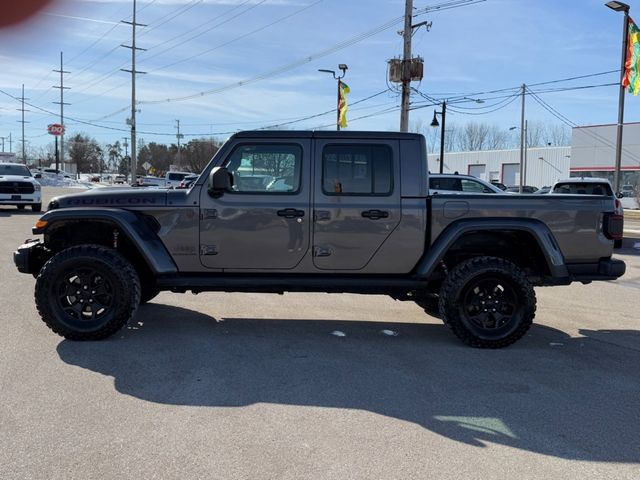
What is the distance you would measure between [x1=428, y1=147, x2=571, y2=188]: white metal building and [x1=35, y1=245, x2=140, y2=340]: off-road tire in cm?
5709

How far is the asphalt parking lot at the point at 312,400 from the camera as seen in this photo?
335 centimetres

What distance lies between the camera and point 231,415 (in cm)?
397

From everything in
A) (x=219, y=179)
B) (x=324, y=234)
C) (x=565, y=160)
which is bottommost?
(x=324, y=234)

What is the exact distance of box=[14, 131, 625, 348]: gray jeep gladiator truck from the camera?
5.62m

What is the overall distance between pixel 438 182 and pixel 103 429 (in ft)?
41.8

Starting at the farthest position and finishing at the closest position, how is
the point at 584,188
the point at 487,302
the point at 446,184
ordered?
the point at 446,184, the point at 584,188, the point at 487,302

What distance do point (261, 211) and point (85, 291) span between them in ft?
6.15

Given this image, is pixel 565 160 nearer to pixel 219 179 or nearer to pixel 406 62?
pixel 406 62

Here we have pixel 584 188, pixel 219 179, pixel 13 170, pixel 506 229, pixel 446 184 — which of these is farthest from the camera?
pixel 13 170

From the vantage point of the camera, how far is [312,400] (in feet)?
14.0

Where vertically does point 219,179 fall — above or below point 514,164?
below

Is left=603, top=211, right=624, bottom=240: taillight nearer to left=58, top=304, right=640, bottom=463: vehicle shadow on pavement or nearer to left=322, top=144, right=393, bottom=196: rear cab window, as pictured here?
left=58, top=304, right=640, bottom=463: vehicle shadow on pavement

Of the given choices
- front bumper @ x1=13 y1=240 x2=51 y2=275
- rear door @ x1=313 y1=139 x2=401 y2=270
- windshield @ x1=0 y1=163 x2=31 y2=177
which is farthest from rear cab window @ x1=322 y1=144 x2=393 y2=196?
windshield @ x1=0 y1=163 x2=31 y2=177

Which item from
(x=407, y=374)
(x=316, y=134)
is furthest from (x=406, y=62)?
(x=407, y=374)
